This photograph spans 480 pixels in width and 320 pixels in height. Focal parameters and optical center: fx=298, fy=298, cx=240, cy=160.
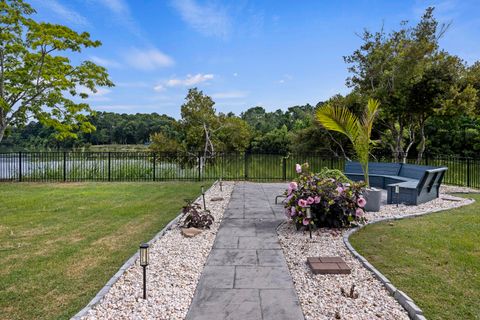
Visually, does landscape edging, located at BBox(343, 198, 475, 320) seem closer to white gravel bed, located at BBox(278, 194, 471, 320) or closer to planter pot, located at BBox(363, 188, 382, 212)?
white gravel bed, located at BBox(278, 194, 471, 320)

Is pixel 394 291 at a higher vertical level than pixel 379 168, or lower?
lower

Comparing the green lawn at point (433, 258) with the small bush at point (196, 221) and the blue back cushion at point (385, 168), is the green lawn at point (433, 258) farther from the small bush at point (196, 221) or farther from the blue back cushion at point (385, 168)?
the blue back cushion at point (385, 168)

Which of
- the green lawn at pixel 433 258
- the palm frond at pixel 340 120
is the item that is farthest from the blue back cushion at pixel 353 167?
the green lawn at pixel 433 258

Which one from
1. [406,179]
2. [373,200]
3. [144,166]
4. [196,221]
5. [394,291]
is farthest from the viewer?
[144,166]

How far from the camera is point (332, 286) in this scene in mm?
2604

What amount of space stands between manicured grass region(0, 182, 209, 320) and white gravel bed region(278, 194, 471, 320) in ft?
5.89

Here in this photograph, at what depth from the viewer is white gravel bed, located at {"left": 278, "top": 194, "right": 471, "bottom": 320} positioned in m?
2.17

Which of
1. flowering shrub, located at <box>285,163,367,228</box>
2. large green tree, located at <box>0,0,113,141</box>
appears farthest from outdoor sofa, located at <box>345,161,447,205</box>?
large green tree, located at <box>0,0,113,141</box>

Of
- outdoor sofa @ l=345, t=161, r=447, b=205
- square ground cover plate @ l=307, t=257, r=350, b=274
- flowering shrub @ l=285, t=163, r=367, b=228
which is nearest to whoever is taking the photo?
square ground cover plate @ l=307, t=257, r=350, b=274

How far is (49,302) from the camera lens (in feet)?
7.61

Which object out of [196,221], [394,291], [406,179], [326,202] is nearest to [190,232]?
[196,221]

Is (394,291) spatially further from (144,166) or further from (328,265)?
(144,166)

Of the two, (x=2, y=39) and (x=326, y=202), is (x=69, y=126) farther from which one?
(x=326, y=202)

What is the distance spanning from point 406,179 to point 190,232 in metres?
5.60
